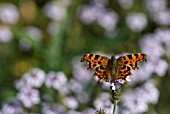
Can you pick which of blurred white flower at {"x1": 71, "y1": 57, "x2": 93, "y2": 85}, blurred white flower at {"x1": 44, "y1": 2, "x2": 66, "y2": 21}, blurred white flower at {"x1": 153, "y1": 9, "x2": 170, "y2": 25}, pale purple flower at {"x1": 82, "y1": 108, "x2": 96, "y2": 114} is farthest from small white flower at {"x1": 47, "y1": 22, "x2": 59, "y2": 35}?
pale purple flower at {"x1": 82, "y1": 108, "x2": 96, "y2": 114}

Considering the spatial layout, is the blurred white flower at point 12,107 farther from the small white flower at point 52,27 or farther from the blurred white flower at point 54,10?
the blurred white flower at point 54,10

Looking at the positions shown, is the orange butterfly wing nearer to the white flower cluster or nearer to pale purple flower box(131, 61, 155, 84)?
the white flower cluster

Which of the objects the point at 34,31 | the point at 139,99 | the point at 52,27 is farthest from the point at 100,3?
the point at 139,99

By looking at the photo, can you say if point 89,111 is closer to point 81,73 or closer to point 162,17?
point 81,73

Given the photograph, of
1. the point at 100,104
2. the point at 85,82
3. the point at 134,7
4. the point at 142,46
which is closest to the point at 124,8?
the point at 134,7

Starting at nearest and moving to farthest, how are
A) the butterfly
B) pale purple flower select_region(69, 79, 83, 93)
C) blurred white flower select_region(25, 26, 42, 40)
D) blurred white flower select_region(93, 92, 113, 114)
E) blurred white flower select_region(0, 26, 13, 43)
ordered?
1. the butterfly
2. blurred white flower select_region(93, 92, 113, 114)
3. pale purple flower select_region(69, 79, 83, 93)
4. blurred white flower select_region(0, 26, 13, 43)
5. blurred white flower select_region(25, 26, 42, 40)

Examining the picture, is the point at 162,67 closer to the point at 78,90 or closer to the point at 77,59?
the point at 78,90

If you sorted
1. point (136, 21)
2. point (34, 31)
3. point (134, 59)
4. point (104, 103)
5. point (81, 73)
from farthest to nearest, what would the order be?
point (136, 21)
point (34, 31)
point (81, 73)
point (104, 103)
point (134, 59)
